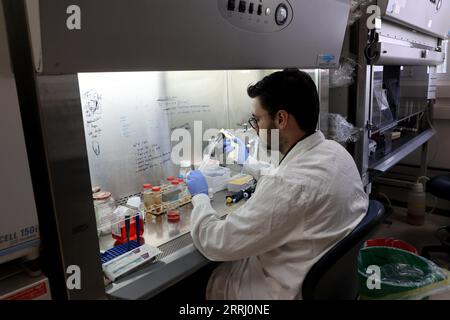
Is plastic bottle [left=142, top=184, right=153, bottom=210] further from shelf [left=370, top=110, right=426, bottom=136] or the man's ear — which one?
shelf [left=370, top=110, right=426, bottom=136]

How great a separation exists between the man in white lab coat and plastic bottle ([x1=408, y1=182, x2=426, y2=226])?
2.33 metres

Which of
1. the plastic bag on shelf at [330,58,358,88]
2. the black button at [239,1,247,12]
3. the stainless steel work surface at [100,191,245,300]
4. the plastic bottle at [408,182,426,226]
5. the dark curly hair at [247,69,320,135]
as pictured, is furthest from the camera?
the plastic bottle at [408,182,426,226]

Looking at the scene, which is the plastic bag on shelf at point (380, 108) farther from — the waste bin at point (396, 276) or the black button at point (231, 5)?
the black button at point (231, 5)

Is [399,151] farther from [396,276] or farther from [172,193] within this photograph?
[172,193]

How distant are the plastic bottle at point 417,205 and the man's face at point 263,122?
7.91 feet

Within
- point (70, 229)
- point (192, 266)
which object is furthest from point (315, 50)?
point (70, 229)

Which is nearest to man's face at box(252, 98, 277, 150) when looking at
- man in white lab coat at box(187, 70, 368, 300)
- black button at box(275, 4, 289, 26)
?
man in white lab coat at box(187, 70, 368, 300)

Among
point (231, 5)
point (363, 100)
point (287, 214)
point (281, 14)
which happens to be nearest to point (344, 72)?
point (363, 100)

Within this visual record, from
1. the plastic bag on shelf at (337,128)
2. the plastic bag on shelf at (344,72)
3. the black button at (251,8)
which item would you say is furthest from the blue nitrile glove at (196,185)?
the plastic bag on shelf at (344,72)

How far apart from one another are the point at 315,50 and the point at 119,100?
821mm

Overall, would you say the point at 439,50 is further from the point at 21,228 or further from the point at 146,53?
the point at 21,228

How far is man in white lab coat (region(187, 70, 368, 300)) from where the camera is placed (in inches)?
37.5

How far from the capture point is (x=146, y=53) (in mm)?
839

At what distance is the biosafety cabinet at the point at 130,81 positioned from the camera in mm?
696
